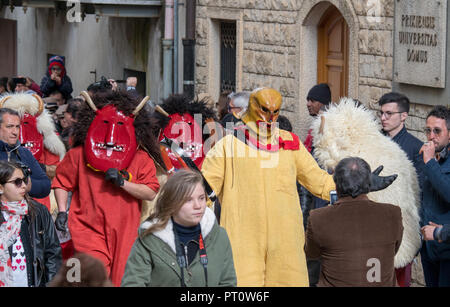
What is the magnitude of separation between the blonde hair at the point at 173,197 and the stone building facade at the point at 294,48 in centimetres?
533

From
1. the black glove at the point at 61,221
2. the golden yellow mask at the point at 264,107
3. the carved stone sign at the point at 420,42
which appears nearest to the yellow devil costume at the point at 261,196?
the golden yellow mask at the point at 264,107

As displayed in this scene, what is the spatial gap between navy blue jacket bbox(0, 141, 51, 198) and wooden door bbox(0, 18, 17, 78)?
59.6ft

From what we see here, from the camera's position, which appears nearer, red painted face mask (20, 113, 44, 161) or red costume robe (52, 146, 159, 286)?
red costume robe (52, 146, 159, 286)

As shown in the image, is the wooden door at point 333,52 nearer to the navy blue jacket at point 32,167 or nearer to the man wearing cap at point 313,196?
the man wearing cap at point 313,196

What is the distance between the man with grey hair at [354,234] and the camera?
17.8 ft

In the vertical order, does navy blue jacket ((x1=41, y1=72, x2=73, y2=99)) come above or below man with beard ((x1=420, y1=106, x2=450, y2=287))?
above

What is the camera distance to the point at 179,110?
26.9 feet

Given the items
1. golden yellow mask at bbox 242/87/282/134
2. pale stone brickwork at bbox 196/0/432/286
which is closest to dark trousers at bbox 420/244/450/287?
golden yellow mask at bbox 242/87/282/134

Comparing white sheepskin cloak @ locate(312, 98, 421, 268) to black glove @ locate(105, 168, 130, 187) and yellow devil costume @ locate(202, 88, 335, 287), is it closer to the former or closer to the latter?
yellow devil costume @ locate(202, 88, 335, 287)

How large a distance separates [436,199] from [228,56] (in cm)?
844

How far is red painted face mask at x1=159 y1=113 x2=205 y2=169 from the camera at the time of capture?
25.7 ft

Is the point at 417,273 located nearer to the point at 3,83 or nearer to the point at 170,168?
the point at 170,168

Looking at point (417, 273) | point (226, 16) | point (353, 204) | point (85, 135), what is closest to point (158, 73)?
point (226, 16)

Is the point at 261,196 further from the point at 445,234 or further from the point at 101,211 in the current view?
the point at 101,211
